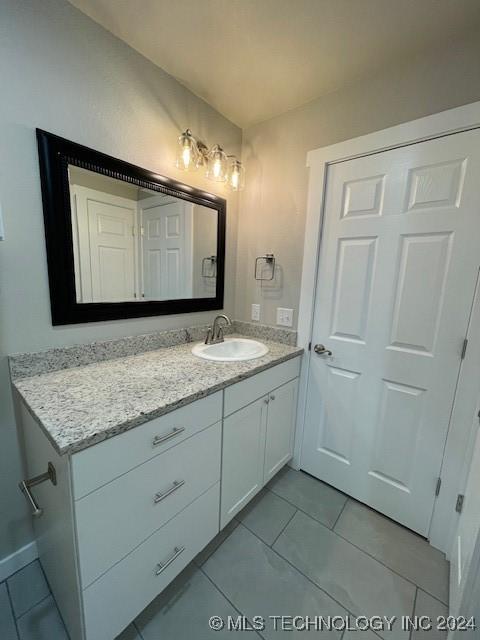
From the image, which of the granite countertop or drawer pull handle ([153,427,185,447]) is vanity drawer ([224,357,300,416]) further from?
drawer pull handle ([153,427,185,447])

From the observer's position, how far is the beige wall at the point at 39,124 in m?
0.96

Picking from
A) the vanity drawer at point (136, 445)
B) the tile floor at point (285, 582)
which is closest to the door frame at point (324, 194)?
the tile floor at point (285, 582)

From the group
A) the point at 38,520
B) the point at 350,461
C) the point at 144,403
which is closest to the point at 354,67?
the point at 144,403

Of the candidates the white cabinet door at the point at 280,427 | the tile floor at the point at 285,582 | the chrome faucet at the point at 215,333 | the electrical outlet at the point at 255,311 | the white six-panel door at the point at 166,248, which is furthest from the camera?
the electrical outlet at the point at 255,311

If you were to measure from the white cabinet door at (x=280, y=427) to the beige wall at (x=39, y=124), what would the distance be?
97 cm

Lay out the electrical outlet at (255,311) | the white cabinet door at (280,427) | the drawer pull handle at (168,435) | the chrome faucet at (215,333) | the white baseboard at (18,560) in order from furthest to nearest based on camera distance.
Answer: the electrical outlet at (255,311) < the chrome faucet at (215,333) < the white cabinet door at (280,427) < the white baseboard at (18,560) < the drawer pull handle at (168,435)

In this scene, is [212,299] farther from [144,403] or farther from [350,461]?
[350,461]

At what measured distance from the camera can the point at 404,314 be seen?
4.35 ft

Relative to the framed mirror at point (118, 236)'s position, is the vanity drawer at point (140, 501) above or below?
below

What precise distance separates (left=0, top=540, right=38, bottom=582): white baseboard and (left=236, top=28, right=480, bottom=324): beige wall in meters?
1.67

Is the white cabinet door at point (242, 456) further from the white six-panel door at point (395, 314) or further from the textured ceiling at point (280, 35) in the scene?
the textured ceiling at point (280, 35)

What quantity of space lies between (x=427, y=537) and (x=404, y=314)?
3.83 feet

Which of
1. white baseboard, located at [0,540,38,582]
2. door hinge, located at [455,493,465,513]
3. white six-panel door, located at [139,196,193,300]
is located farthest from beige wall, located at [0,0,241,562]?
door hinge, located at [455,493,465,513]

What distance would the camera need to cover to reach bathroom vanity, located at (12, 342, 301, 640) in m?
0.76
